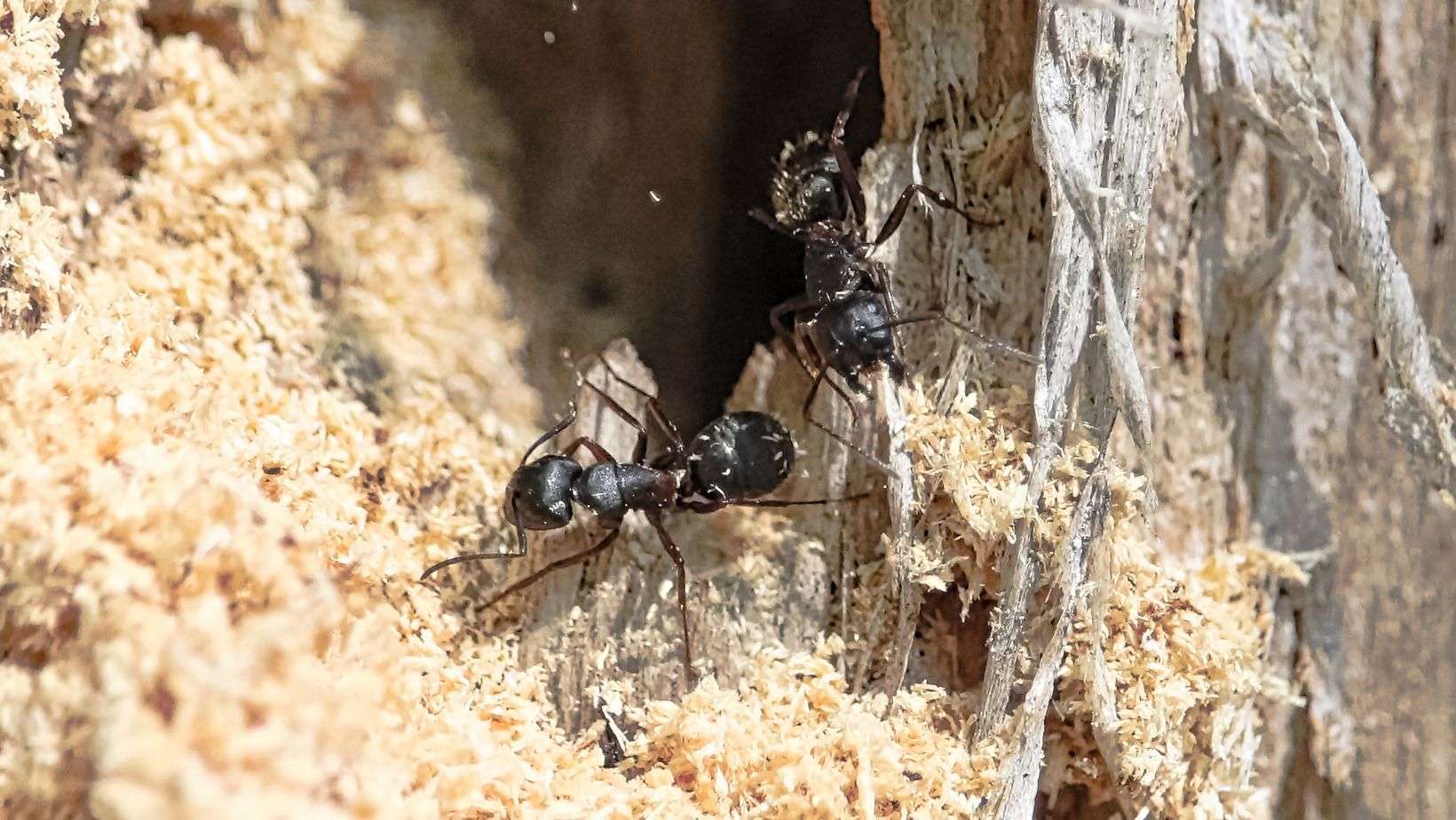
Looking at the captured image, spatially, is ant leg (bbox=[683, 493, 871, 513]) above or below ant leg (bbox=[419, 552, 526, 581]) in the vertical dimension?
above

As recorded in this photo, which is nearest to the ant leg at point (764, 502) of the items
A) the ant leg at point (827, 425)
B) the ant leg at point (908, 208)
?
the ant leg at point (827, 425)

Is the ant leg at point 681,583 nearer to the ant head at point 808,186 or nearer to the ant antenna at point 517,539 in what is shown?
the ant antenna at point 517,539

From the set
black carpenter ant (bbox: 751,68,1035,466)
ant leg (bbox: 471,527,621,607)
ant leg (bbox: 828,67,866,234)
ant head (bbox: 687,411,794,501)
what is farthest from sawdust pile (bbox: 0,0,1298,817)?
ant leg (bbox: 828,67,866,234)

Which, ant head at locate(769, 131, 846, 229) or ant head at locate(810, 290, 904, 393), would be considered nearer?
ant head at locate(810, 290, 904, 393)

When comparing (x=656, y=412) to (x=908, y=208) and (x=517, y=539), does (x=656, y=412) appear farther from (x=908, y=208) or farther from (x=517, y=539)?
(x=908, y=208)

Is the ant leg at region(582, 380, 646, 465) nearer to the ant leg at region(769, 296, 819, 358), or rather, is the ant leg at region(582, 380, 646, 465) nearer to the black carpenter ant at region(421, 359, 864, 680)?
the black carpenter ant at region(421, 359, 864, 680)

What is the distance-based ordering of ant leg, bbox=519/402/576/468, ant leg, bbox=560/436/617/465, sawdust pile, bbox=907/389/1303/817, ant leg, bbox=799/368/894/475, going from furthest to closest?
1. ant leg, bbox=560/436/617/465
2. ant leg, bbox=519/402/576/468
3. ant leg, bbox=799/368/894/475
4. sawdust pile, bbox=907/389/1303/817

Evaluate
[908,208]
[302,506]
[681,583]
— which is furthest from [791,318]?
[302,506]
